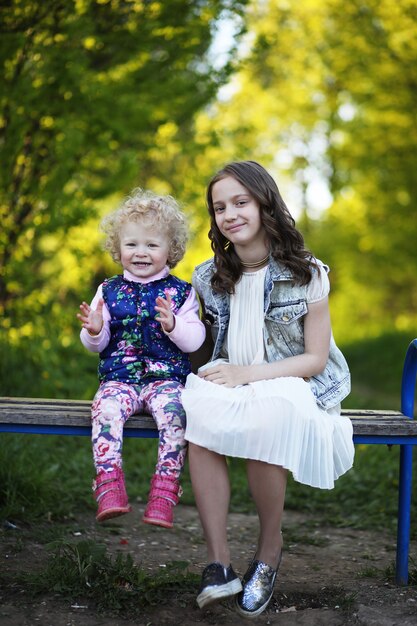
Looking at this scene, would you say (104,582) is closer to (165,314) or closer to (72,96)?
(165,314)

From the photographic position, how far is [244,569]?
3480 mm

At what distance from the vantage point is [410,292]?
1836cm

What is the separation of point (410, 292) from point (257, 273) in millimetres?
15832

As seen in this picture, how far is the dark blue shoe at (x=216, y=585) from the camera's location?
2.59 metres

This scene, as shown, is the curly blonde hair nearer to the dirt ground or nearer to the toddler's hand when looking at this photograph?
the toddler's hand

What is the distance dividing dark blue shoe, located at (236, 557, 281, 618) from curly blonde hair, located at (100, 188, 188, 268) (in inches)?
52.0

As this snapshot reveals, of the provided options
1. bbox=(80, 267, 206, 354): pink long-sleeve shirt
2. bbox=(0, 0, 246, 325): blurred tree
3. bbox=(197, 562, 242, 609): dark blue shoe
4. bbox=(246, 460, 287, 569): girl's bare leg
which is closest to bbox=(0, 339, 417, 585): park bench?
A: bbox=(80, 267, 206, 354): pink long-sleeve shirt

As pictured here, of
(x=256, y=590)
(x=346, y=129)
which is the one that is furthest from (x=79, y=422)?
(x=346, y=129)

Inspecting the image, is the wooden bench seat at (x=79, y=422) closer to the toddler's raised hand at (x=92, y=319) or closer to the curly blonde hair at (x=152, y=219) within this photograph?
the toddler's raised hand at (x=92, y=319)

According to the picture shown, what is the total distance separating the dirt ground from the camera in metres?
2.74

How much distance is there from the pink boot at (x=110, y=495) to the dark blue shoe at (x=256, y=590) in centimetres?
50

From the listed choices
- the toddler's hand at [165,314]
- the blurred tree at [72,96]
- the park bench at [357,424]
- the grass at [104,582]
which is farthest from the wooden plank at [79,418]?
the blurred tree at [72,96]

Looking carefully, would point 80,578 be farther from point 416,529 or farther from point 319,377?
point 416,529

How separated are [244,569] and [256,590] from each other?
0.76m
